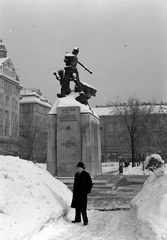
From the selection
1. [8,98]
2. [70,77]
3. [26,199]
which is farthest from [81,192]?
[8,98]

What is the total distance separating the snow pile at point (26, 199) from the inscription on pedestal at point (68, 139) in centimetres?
669

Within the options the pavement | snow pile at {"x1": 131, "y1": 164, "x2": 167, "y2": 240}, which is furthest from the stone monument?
snow pile at {"x1": 131, "y1": 164, "x2": 167, "y2": 240}

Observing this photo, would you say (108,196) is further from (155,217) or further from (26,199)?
(155,217)

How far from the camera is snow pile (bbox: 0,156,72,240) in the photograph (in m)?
4.94

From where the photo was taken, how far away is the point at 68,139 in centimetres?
1573

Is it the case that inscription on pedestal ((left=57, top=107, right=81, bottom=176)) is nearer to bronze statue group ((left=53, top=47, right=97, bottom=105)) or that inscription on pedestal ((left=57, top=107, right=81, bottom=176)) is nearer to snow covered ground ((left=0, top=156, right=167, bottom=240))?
bronze statue group ((left=53, top=47, right=97, bottom=105))

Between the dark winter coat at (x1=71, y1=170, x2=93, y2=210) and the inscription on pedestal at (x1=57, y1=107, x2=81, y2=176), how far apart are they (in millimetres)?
8283

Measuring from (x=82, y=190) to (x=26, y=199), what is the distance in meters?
1.51

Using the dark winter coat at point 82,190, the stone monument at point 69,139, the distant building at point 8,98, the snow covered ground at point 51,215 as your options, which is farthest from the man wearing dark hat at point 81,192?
the distant building at point 8,98

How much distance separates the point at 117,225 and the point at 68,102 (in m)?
10.3

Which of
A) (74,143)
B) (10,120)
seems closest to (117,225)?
(74,143)

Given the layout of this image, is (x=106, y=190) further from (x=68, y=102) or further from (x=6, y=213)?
(x=6, y=213)

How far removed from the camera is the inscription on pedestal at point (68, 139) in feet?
50.9

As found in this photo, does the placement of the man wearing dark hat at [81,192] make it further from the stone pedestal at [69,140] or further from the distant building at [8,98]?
the distant building at [8,98]
